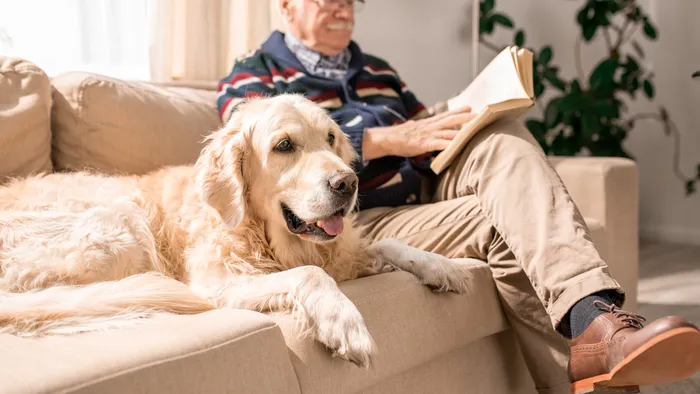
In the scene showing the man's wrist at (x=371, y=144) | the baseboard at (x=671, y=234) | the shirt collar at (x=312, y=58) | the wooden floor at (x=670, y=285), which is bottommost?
the baseboard at (x=671, y=234)

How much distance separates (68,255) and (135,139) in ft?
2.22

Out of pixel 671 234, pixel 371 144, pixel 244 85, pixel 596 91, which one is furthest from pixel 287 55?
pixel 671 234

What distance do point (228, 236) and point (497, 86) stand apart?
0.94m

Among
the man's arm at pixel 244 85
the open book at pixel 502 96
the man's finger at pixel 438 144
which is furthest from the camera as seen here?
the man's arm at pixel 244 85

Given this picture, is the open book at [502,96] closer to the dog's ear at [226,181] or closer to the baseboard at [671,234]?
the dog's ear at [226,181]

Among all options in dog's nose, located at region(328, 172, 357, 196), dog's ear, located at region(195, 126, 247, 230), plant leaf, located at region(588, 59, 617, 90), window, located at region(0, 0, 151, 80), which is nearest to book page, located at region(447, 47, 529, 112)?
dog's nose, located at region(328, 172, 357, 196)

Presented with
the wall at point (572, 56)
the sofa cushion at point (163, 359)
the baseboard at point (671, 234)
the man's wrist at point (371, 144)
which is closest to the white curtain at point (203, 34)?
the wall at point (572, 56)

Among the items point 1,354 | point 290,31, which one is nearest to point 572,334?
point 1,354

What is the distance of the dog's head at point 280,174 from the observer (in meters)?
1.46

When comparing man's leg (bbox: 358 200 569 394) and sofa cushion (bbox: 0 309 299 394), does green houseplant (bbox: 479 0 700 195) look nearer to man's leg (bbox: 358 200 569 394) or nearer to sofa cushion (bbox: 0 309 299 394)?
man's leg (bbox: 358 200 569 394)

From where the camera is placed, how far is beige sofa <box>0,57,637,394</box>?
101cm

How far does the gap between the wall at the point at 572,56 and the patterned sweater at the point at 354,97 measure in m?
1.41

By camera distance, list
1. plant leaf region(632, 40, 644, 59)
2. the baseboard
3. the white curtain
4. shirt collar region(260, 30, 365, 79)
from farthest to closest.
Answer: the baseboard
plant leaf region(632, 40, 644, 59)
the white curtain
shirt collar region(260, 30, 365, 79)

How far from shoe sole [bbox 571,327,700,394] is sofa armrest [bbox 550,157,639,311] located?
104 cm
